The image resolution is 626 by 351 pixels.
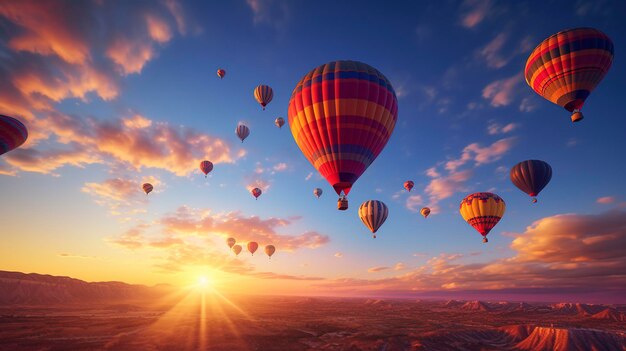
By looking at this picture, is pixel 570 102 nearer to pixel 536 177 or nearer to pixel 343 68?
pixel 536 177

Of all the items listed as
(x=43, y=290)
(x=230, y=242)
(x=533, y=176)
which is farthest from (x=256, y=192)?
(x=43, y=290)

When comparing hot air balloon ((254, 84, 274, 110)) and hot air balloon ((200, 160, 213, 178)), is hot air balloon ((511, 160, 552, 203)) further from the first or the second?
hot air balloon ((200, 160, 213, 178))

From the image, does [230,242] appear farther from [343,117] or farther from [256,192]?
[343,117]

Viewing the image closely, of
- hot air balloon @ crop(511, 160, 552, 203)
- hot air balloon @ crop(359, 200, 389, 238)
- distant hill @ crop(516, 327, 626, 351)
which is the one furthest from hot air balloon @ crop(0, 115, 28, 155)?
distant hill @ crop(516, 327, 626, 351)

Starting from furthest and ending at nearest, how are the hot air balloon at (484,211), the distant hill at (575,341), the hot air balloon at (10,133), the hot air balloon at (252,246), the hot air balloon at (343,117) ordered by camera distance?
the hot air balloon at (252,246) < the distant hill at (575,341) < the hot air balloon at (484,211) < the hot air balloon at (10,133) < the hot air balloon at (343,117)

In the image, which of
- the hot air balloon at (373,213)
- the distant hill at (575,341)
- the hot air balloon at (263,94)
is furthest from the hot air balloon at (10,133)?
the distant hill at (575,341)

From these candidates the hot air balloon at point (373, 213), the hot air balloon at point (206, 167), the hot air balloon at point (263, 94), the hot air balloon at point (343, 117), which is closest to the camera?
the hot air balloon at point (343, 117)

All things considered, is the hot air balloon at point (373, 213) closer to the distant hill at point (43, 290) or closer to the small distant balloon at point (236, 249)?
the small distant balloon at point (236, 249)
